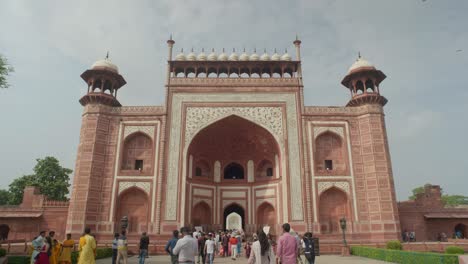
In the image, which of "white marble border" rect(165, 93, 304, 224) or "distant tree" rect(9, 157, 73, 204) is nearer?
"white marble border" rect(165, 93, 304, 224)

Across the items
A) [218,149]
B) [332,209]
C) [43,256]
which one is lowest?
[43,256]

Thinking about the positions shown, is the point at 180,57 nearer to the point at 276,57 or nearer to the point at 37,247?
the point at 276,57

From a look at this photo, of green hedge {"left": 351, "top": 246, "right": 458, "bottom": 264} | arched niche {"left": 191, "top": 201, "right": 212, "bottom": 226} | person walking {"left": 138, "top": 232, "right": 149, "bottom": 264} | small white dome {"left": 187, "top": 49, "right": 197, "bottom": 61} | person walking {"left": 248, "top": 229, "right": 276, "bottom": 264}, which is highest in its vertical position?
small white dome {"left": 187, "top": 49, "right": 197, "bottom": 61}

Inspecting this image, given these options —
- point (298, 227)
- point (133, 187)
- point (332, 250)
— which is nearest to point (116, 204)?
point (133, 187)

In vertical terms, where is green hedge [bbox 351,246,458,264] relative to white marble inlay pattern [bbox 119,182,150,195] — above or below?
below

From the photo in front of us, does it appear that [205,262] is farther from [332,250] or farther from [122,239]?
[332,250]

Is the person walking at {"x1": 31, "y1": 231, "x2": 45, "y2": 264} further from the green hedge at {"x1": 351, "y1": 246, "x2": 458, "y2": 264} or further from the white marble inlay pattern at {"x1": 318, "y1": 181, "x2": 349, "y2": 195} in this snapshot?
the white marble inlay pattern at {"x1": 318, "y1": 181, "x2": 349, "y2": 195}

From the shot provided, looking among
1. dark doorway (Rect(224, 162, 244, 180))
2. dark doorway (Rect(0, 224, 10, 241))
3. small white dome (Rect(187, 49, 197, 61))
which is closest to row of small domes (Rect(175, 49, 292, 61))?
small white dome (Rect(187, 49, 197, 61))

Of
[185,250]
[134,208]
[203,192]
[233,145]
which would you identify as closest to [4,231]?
[134,208]

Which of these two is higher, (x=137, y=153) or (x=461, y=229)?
(x=137, y=153)

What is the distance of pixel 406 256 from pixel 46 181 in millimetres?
30792

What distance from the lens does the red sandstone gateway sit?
62.0 feet

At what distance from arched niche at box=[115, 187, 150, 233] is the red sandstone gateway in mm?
60

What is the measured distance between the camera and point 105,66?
21.5 m
